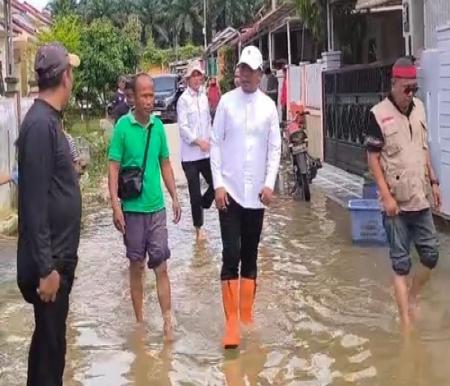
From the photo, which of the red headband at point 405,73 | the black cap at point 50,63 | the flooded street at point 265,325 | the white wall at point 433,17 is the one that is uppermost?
the white wall at point 433,17

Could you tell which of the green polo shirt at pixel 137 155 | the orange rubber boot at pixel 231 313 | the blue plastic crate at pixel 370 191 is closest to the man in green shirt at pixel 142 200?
the green polo shirt at pixel 137 155

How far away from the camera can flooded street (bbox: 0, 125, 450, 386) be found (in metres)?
5.77

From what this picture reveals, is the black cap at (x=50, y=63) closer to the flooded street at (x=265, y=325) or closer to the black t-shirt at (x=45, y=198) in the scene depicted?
the black t-shirt at (x=45, y=198)

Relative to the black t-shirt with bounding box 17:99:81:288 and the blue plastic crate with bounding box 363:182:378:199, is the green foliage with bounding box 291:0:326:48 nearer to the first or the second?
the blue plastic crate with bounding box 363:182:378:199

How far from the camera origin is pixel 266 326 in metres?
6.85

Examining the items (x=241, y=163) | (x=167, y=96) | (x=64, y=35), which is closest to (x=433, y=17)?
(x=241, y=163)

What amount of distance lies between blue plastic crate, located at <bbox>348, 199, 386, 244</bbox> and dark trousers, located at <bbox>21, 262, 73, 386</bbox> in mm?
5389

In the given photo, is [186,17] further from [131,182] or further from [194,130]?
[131,182]

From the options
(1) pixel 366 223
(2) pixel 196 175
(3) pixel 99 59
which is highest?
(3) pixel 99 59

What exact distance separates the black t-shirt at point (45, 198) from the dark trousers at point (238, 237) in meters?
2.10

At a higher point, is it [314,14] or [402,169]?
[314,14]

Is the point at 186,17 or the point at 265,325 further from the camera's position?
the point at 186,17

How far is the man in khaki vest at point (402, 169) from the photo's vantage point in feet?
20.5

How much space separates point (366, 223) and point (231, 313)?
353 centimetres
